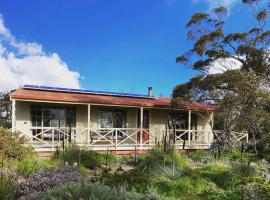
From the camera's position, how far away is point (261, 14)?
832 inches

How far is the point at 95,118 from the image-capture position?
18516mm

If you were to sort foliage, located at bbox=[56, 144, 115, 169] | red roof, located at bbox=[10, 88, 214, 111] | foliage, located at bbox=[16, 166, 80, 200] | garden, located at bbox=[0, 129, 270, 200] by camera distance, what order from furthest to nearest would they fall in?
red roof, located at bbox=[10, 88, 214, 111] → foliage, located at bbox=[56, 144, 115, 169] → foliage, located at bbox=[16, 166, 80, 200] → garden, located at bbox=[0, 129, 270, 200]

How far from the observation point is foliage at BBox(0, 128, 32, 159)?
11.2 metres

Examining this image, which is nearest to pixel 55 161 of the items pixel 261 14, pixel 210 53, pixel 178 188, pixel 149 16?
pixel 178 188

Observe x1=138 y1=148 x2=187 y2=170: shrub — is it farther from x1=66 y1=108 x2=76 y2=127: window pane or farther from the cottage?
x1=66 y1=108 x2=76 y2=127: window pane

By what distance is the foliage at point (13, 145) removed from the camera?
1118cm

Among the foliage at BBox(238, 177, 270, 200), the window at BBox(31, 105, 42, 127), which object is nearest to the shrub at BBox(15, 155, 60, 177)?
the window at BBox(31, 105, 42, 127)

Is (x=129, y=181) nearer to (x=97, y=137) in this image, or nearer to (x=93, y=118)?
(x=97, y=137)

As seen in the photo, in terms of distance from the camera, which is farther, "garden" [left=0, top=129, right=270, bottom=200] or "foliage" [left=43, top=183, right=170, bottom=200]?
"garden" [left=0, top=129, right=270, bottom=200]

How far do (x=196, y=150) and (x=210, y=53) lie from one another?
6625mm

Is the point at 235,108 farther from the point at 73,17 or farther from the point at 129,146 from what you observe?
the point at 73,17

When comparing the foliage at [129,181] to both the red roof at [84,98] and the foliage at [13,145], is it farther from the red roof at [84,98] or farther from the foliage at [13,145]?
the red roof at [84,98]

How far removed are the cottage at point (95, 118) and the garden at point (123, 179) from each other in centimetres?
296

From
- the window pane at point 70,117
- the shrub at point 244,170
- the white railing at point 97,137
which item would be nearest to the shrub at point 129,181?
the shrub at point 244,170
